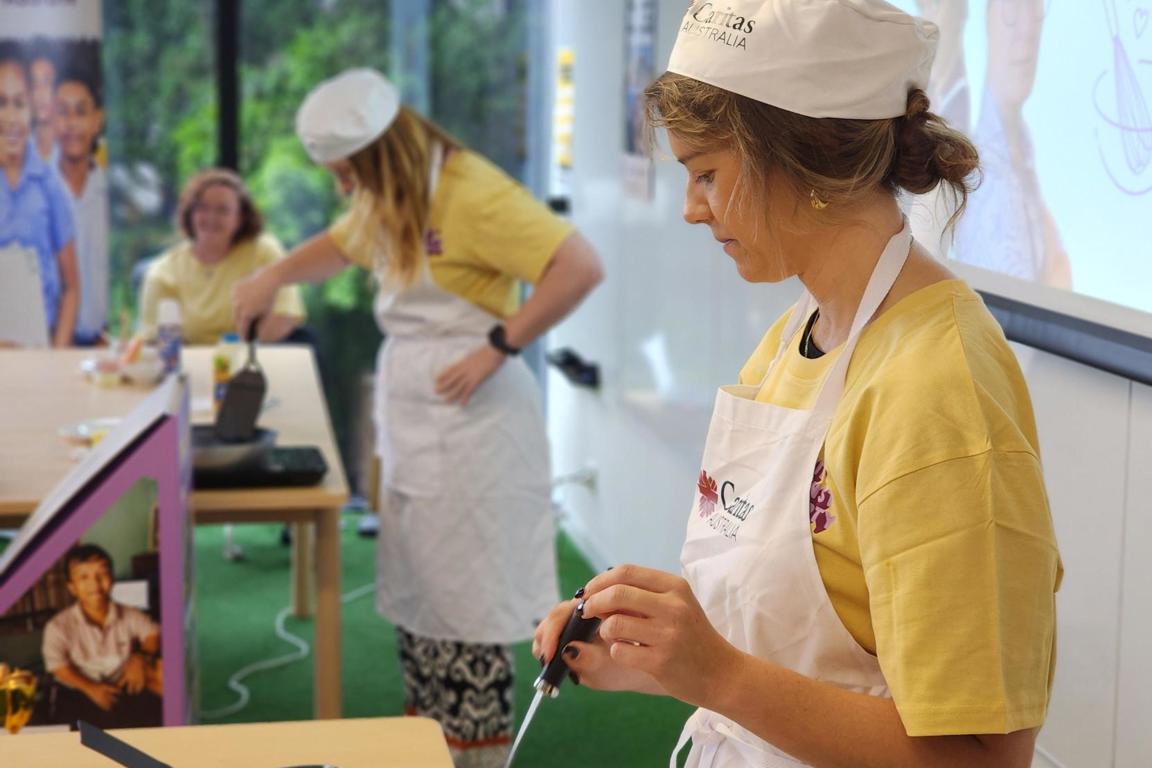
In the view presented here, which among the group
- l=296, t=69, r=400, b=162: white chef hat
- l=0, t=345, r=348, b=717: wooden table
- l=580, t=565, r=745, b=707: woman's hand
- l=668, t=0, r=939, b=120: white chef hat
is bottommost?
l=0, t=345, r=348, b=717: wooden table

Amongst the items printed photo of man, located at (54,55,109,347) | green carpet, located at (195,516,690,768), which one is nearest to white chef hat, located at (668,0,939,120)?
green carpet, located at (195,516,690,768)

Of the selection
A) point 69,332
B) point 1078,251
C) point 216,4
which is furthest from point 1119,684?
point 216,4

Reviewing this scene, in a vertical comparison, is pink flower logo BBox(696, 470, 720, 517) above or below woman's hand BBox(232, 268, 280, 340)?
above

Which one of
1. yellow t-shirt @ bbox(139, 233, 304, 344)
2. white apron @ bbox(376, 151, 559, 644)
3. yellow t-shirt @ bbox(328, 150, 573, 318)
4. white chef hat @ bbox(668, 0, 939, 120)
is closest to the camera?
white chef hat @ bbox(668, 0, 939, 120)

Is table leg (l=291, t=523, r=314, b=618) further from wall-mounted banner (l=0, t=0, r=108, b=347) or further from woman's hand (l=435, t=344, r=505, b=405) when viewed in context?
woman's hand (l=435, t=344, r=505, b=405)

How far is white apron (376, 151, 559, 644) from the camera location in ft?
10.1

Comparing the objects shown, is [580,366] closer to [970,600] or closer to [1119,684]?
[1119,684]

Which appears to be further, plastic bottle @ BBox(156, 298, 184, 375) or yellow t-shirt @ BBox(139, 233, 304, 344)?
yellow t-shirt @ BBox(139, 233, 304, 344)

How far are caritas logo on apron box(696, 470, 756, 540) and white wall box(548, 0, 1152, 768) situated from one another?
60 cm

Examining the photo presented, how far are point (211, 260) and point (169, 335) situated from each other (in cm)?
126

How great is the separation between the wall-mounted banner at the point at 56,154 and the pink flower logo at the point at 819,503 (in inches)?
156

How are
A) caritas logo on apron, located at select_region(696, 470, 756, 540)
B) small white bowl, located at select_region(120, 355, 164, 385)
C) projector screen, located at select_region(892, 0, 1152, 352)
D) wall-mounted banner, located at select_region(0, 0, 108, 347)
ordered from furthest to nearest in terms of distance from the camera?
wall-mounted banner, located at select_region(0, 0, 108, 347), small white bowl, located at select_region(120, 355, 164, 385), projector screen, located at select_region(892, 0, 1152, 352), caritas logo on apron, located at select_region(696, 470, 756, 540)

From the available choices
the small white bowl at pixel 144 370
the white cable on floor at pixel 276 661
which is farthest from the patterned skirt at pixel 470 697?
the small white bowl at pixel 144 370

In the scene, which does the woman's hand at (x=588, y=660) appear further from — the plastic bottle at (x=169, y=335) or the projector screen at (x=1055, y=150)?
the plastic bottle at (x=169, y=335)
